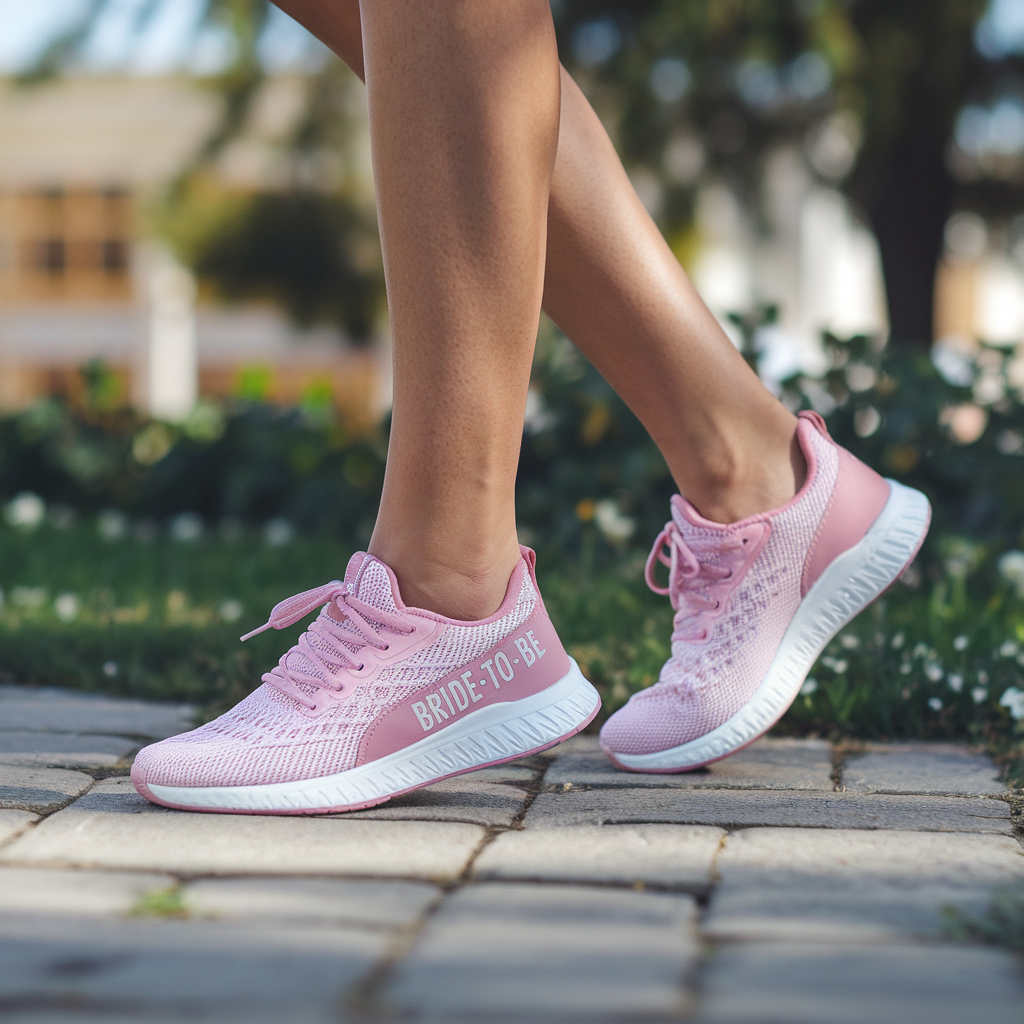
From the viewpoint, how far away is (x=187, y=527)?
13.1 feet

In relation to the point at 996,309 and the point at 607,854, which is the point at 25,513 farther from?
the point at 996,309

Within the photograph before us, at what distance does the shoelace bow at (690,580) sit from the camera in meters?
1.49

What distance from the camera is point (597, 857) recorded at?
1089 millimetres

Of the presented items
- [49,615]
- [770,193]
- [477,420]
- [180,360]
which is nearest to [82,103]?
[180,360]

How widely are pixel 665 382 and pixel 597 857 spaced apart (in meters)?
0.60

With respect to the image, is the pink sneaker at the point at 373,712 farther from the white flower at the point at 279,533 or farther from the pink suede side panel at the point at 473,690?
the white flower at the point at 279,533

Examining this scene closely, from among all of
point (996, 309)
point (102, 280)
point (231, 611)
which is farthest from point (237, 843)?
point (996, 309)

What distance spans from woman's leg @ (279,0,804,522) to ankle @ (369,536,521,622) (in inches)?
11.3

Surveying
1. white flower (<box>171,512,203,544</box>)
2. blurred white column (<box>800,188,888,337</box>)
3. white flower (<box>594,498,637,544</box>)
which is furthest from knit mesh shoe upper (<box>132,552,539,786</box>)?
blurred white column (<box>800,188,888,337</box>)

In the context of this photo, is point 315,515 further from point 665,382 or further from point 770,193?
point 770,193

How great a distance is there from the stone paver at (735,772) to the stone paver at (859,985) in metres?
0.55

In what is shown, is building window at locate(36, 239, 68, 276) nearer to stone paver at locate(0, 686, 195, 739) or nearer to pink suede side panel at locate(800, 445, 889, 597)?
stone paver at locate(0, 686, 195, 739)

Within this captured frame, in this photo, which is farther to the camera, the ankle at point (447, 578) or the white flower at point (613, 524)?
the white flower at point (613, 524)

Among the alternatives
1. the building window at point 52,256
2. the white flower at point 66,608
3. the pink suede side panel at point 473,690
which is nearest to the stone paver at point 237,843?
the pink suede side panel at point 473,690
